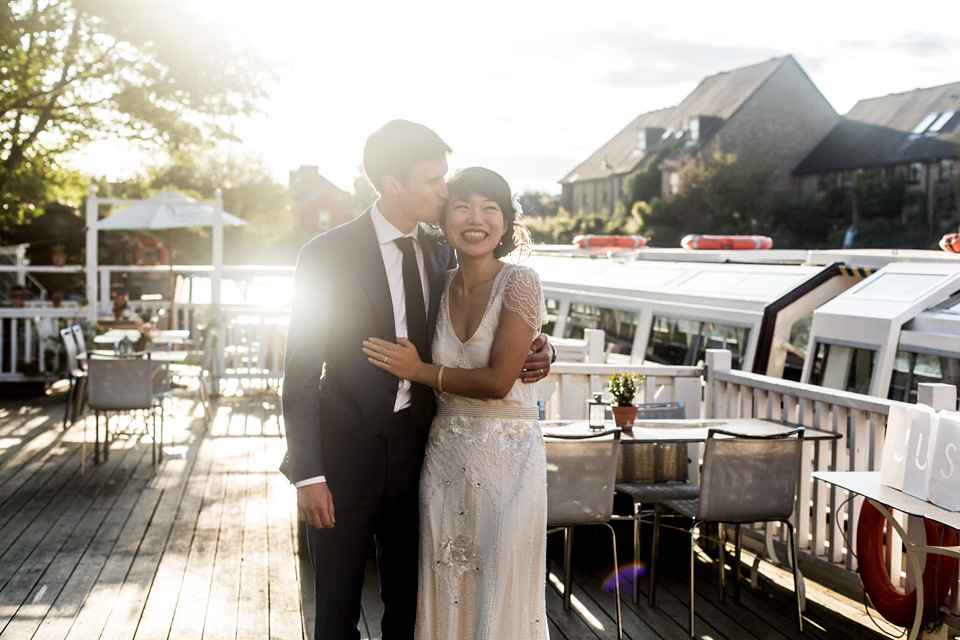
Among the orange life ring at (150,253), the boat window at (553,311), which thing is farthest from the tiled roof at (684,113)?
the boat window at (553,311)

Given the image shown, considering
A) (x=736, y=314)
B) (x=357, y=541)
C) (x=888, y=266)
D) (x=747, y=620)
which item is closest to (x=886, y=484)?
(x=747, y=620)

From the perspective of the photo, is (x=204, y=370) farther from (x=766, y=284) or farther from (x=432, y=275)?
(x=432, y=275)

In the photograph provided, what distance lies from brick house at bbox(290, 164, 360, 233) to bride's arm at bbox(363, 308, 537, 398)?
73.0m

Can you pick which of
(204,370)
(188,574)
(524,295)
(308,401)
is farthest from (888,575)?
(204,370)

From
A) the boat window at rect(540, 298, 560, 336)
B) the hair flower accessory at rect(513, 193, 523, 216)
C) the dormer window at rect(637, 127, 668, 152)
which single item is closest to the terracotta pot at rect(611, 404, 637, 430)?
the hair flower accessory at rect(513, 193, 523, 216)

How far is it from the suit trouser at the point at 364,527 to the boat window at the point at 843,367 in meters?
4.68

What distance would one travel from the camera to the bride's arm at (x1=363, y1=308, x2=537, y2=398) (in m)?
2.75

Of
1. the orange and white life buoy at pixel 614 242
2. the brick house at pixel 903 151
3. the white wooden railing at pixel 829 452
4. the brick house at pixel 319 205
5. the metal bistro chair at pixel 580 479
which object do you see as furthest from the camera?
the brick house at pixel 319 205

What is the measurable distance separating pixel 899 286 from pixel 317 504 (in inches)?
218

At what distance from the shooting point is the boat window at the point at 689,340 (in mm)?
8359

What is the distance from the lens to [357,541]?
2840 mm

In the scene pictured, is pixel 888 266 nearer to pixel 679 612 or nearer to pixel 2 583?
pixel 679 612

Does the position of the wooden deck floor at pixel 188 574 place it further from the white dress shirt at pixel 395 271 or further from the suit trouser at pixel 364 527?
the white dress shirt at pixel 395 271

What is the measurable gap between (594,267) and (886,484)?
877 centimetres
